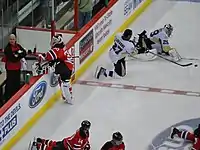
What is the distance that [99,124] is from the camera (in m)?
11.3

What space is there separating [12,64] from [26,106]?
0.72m

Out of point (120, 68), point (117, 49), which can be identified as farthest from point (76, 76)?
point (117, 49)

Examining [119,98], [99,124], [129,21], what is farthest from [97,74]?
[129,21]

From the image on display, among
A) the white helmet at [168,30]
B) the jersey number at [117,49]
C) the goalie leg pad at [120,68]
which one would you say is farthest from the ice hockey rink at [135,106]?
the jersey number at [117,49]

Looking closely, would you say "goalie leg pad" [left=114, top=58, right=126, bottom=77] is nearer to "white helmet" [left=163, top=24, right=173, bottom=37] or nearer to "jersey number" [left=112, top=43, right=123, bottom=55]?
"jersey number" [left=112, top=43, right=123, bottom=55]

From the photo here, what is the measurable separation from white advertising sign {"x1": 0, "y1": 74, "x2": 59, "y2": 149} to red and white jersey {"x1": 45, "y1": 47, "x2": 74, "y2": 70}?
281 millimetres

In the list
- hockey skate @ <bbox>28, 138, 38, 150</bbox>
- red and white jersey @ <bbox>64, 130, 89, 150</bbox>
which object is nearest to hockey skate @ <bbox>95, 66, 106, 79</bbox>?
hockey skate @ <bbox>28, 138, 38, 150</bbox>

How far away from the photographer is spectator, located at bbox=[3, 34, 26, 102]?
36.5 feet

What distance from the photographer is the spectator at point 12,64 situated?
36.5 feet

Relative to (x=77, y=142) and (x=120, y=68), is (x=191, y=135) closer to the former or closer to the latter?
(x=77, y=142)

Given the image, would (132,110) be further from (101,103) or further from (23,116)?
(23,116)

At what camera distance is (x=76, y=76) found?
1278 cm

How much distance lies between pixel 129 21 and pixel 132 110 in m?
3.81

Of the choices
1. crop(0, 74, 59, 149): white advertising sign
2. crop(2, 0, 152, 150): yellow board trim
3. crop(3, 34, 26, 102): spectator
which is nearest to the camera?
crop(0, 74, 59, 149): white advertising sign
